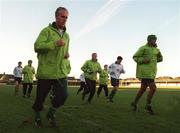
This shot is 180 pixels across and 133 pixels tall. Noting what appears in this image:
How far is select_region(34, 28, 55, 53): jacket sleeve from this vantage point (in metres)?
7.09

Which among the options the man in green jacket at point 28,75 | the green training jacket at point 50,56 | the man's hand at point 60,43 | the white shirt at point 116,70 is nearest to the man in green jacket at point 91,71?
the white shirt at point 116,70

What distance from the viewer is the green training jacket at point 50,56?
287 inches

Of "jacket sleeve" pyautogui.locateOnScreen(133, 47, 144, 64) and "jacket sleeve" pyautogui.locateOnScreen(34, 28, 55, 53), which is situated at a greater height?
"jacket sleeve" pyautogui.locateOnScreen(133, 47, 144, 64)

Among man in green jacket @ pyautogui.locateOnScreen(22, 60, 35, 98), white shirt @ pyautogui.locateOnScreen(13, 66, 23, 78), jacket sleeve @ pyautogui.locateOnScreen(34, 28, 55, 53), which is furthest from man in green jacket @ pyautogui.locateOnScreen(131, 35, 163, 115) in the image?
white shirt @ pyautogui.locateOnScreen(13, 66, 23, 78)

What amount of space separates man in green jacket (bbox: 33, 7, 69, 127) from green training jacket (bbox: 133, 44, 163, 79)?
13.8 ft

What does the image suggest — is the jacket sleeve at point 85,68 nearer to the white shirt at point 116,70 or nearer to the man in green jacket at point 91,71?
the man in green jacket at point 91,71

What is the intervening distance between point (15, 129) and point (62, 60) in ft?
4.95

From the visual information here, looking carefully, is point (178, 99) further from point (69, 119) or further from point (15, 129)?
point (15, 129)

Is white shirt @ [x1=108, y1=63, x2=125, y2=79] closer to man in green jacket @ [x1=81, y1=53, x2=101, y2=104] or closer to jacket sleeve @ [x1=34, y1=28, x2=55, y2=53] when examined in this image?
man in green jacket @ [x1=81, y1=53, x2=101, y2=104]

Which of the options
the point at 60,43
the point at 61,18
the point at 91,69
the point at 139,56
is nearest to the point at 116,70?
the point at 91,69

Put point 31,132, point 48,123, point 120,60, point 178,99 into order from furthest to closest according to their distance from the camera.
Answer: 1. point 120,60
2. point 178,99
3. point 48,123
4. point 31,132

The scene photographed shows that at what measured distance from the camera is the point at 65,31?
750 centimetres

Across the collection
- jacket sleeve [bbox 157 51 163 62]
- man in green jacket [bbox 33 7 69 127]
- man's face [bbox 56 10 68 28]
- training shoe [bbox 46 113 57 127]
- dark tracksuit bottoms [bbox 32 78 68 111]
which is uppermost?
man's face [bbox 56 10 68 28]

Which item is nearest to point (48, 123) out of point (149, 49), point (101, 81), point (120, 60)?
point (149, 49)
